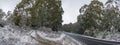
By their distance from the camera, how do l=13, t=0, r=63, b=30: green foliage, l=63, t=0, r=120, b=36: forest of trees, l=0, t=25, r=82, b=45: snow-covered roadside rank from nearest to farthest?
l=0, t=25, r=82, b=45: snow-covered roadside, l=13, t=0, r=63, b=30: green foliage, l=63, t=0, r=120, b=36: forest of trees

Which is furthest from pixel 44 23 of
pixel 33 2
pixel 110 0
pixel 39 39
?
pixel 39 39

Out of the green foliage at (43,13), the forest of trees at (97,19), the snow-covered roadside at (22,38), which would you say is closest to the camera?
the snow-covered roadside at (22,38)

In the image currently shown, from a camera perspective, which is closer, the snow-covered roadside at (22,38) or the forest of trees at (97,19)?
the snow-covered roadside at (22,38)

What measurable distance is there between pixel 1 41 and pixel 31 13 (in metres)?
17.0

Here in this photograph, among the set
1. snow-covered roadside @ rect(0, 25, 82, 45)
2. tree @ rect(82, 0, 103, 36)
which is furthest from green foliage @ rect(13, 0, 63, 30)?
snow-covered roadside @ rect(0, 25, 82, 45)

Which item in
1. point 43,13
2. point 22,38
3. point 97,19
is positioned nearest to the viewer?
point 22,38

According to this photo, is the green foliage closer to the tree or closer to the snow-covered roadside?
the tree

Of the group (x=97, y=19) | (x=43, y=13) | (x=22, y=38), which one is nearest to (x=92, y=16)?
(x=97, y=19)

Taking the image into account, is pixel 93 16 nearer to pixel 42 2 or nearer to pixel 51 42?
pixel 42 2

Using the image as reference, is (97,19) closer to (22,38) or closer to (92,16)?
(92,16)

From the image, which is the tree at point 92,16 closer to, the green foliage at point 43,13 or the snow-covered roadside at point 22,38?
the green foliage at point 43,13

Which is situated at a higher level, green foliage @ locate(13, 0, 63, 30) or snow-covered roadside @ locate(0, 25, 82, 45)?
green foliage @ locate(13, 0, 63, 30)

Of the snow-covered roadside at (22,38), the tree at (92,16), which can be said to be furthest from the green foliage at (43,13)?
the snow-covered roadside at (22,38)

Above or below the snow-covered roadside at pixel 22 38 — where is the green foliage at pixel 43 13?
above
